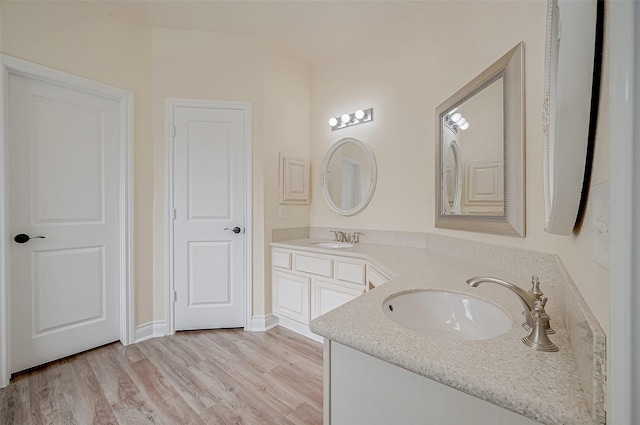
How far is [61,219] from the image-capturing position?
1.91m

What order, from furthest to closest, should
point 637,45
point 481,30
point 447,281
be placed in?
point 481,30
point 447,281
point 637,45

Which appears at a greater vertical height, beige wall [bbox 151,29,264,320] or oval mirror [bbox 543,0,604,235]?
beige wall [bbox 151,29,264,320]

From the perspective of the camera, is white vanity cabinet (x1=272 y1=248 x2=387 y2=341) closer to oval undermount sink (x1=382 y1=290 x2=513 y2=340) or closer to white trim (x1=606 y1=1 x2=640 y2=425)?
oval undermount sink (x1=382 y1=290 x2=513 y2=340)

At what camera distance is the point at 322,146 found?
2.80 m

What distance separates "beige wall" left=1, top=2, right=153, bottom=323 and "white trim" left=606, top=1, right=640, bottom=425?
8.89 ft

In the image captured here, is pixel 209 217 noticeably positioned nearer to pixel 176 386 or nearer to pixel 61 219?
pixel 61 219

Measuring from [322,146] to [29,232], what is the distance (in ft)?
7.91

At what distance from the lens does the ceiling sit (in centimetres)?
205

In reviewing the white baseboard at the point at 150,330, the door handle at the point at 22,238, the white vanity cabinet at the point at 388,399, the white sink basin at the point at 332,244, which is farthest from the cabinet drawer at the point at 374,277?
the door handle at the point at 22,238

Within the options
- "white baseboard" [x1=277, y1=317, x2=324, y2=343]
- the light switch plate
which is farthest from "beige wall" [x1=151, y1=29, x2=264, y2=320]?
the light switch plate

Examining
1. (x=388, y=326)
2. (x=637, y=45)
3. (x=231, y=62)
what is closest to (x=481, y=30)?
(x=637, y=45)

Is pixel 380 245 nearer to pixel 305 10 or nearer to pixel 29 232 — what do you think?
pixel 305 10

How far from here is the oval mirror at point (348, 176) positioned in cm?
244

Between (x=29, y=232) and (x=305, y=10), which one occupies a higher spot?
(x=305, y=10)
